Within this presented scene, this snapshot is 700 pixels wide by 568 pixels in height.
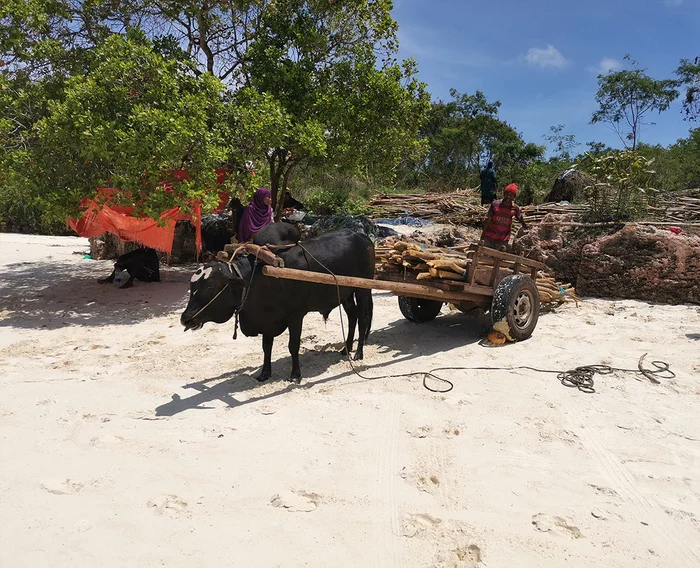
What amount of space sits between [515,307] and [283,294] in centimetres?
280

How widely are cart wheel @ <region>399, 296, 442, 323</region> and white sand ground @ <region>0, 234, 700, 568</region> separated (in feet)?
1.99

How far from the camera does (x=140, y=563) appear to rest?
2.62 meters

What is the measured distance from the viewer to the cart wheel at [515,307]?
5.98m

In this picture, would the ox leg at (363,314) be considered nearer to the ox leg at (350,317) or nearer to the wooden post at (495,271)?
the ox leg at (350,317)

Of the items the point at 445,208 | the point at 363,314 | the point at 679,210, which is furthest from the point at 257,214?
the point at 445,208

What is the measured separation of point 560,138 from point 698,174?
980 cm

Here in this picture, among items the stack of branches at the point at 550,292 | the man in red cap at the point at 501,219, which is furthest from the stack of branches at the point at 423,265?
the stack of branches at the point at 550,292

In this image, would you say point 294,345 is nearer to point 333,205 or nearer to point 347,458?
point 347,458

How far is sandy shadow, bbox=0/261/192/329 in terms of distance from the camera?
8000 millimetres

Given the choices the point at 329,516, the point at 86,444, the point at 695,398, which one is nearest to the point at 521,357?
the point at 695,398

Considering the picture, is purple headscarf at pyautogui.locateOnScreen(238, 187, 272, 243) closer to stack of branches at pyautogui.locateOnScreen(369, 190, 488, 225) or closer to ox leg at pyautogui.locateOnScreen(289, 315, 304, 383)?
ox leg at pyautogui.locateOnScreen(289, 315, 304, 383)

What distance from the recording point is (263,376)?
5.24 metres

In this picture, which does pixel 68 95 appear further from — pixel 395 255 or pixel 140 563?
pixel 140 563

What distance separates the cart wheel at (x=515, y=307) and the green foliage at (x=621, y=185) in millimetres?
4302
